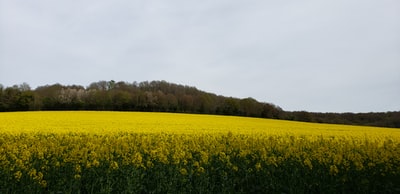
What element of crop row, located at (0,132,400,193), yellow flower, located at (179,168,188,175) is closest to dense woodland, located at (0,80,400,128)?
crop row, located at (0,132,400,193)

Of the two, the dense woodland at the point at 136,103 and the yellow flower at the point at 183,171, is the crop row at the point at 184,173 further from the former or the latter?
the dense woodland at the point at 136,103

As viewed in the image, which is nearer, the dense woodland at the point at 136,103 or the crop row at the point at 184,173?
the crop row at the point at 184,173

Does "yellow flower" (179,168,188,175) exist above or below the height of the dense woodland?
below

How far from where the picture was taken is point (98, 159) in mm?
8180

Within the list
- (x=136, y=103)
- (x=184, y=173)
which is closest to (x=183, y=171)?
(x=184, y=173)

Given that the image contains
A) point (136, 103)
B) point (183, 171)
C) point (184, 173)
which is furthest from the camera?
point (136, 103)

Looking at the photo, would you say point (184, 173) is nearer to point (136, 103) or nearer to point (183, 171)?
point (183, 171)

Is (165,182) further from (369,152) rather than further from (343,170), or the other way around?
(369,152)

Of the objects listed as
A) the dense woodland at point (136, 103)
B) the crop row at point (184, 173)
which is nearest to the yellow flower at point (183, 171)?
the crop row at point (184, 173)

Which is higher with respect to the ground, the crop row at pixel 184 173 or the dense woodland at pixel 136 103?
the dense woodland at pixel 136 103

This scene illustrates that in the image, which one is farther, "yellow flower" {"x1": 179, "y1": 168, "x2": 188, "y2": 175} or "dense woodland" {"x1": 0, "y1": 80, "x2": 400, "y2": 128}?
"dense woodland" {"x1": 0, "y1": 80, "x2": 400, "y2": 128}

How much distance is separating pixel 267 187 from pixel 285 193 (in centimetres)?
42

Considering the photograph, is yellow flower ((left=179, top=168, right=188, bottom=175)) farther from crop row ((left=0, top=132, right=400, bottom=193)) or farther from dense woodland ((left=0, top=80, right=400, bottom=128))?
dense woodland ((left=0, top=80, right=400, bottom=128))

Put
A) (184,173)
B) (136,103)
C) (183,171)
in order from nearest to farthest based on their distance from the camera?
(184,173) < (183,171) < (136,103)
